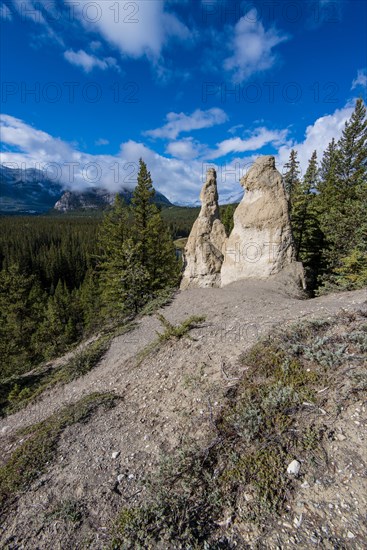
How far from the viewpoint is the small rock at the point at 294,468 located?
3.52m

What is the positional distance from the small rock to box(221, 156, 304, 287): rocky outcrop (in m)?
10.9

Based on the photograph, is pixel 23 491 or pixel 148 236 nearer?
pixel 23 491

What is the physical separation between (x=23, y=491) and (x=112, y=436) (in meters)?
1.55

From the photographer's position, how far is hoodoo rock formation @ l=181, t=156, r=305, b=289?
45.4ft

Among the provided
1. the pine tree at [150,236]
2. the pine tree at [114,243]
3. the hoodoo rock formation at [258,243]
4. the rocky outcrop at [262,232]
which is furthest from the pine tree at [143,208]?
the rocky outcrop at [262,232]

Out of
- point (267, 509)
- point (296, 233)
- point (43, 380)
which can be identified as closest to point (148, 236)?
point (43, 380)

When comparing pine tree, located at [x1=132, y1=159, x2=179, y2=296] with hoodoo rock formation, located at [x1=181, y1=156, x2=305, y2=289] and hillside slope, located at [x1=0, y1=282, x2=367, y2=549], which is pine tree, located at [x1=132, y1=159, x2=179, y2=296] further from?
hillside slope, located at [x1=0, y1=282, x2=367, y2=549]

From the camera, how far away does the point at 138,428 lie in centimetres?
523

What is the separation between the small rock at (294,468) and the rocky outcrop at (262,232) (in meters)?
10.9

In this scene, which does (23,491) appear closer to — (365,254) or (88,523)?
(88,523)

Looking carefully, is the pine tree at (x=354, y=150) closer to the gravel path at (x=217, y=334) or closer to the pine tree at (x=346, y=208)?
the pine tree at (x=346, y=208)

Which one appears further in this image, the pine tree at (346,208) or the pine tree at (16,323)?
the pine tree at (16,323)

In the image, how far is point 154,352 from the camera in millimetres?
8281

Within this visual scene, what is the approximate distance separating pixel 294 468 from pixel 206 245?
14.6 meters
